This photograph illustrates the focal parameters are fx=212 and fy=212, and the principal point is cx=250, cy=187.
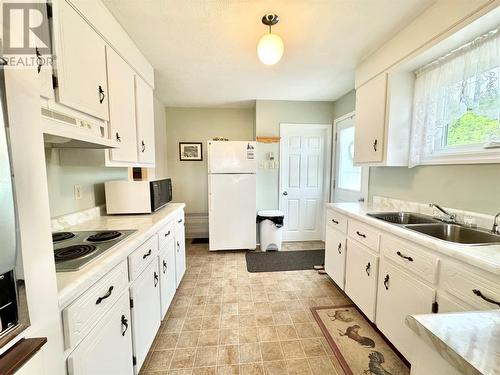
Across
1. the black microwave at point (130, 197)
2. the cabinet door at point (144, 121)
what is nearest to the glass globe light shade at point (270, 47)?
the cabinet door at point (144, 121)

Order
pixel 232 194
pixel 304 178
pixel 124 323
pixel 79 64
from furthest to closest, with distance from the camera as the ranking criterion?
pixel 304 178 < pixel 232 194 < pixel 79 64 < pixel 124 323

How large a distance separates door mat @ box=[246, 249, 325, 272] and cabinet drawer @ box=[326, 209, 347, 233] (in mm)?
846

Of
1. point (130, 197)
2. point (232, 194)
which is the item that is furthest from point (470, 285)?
point (232, 194)

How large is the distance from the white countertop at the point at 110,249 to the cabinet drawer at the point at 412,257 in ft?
5.57

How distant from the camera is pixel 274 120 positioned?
357cm

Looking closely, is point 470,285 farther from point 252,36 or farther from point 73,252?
point 252,36

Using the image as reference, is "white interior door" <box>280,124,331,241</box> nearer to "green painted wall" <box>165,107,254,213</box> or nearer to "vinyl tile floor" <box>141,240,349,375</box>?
"green painted wall" <box>165,107,254,213</box>

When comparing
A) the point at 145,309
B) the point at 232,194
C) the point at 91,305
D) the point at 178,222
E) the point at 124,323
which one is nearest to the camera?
the point at 91,305

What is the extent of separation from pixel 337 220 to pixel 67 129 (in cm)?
229

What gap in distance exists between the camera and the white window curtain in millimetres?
1388

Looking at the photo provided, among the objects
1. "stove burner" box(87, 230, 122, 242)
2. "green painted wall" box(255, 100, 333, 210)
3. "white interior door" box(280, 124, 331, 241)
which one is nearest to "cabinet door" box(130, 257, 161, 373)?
"stove burner" box(87, 230, 122, 242)

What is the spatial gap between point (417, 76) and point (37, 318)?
2860mm

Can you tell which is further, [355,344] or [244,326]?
[244,326]

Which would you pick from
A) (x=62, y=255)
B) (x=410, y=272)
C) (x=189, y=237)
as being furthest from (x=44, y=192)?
(x=189, y=237)
